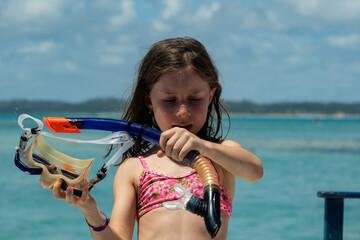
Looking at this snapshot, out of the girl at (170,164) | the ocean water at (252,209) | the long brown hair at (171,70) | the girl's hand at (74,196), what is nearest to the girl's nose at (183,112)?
the girl at (170,164)

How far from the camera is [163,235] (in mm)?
Answer: 1943

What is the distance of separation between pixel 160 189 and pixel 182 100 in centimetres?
36

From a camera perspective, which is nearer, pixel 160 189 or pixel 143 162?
pixel 160 189

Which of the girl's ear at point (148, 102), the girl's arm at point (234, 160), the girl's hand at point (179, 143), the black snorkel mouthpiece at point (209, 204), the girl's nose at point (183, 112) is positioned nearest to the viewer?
the black snorkel mouthpiece at point (209, 204)

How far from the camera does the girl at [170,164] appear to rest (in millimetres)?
1928

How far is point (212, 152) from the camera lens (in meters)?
1.66

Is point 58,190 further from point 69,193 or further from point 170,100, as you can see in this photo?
point 170,100

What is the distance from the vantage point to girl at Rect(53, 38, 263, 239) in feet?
6.32

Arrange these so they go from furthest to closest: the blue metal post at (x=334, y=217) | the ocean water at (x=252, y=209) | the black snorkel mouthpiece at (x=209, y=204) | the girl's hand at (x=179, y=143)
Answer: the ocean water at (x=252, y=209) → the blue metal post at (x=334, y=217) → the girl's hand at (x=179, y=143) → the black snorkel mouthpiece at (x=209, y=204)

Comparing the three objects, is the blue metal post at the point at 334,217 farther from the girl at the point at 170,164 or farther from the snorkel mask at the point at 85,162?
the snorkel mask at the point at 85,162

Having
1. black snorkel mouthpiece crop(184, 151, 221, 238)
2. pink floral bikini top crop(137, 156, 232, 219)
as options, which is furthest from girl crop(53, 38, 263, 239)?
black snorkel mouthpiece crop(184, 151, 221, 238)

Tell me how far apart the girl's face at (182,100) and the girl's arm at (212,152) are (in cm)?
17

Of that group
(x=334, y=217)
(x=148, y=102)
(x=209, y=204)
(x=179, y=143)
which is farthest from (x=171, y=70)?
(x=334, y=217)

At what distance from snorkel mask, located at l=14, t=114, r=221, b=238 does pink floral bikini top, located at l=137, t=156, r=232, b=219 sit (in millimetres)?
261
